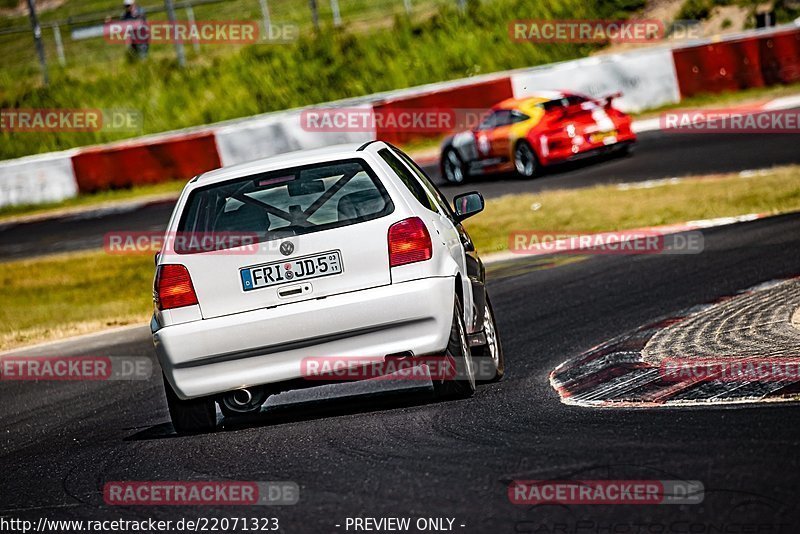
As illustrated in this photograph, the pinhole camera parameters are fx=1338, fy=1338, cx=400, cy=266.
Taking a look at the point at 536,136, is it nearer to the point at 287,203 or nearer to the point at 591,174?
the point at 591,174

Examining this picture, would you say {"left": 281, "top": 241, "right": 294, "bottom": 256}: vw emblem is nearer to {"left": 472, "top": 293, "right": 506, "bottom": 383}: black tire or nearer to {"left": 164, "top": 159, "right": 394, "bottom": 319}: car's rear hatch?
{"left": 164, "top": 159, "right": 394, "bottom": 319}: car's rear hatch

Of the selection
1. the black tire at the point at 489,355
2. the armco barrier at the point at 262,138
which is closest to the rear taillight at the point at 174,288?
the black tire at the point at 489,355

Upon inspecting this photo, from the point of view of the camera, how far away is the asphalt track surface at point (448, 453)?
4.46 meters

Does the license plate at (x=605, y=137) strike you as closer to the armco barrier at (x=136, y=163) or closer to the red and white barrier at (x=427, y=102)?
the red and white barrier at (x=427, y=102)

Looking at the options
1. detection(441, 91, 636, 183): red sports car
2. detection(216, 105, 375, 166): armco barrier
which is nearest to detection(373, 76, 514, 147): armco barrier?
detection(216, 105, 375, 166): armco barrier

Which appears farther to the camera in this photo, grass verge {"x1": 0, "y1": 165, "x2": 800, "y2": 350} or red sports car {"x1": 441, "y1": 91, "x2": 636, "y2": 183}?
red sports car {"x1": 441, "y1": 91, "x2": 636, "y2": 183}

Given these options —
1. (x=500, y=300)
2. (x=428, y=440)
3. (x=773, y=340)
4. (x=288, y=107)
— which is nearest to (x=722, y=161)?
(x=500, y=300)

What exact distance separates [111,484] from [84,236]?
16672 millimetres

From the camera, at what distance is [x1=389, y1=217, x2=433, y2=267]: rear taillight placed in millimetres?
6547

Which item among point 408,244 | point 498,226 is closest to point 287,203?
point 408,244

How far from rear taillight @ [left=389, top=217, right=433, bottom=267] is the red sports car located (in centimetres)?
1372

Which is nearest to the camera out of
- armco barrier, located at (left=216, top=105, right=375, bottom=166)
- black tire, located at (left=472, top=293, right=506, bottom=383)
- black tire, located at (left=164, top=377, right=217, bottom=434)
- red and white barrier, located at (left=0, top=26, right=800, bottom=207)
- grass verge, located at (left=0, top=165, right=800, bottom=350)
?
black tire, located at (left=164, top=377, right=217, bottom=434)

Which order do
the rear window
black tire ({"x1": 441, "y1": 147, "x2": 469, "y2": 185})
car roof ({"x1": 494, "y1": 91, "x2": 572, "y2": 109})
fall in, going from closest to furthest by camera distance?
the rear window
car roof ({"x1": 494, "y1": 91, "x2": 572, "y2": 109})
black tire ({"x1": 441, "y1": 147, "x2": 469, "y2": 185})

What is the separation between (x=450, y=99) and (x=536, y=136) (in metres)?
5.94
